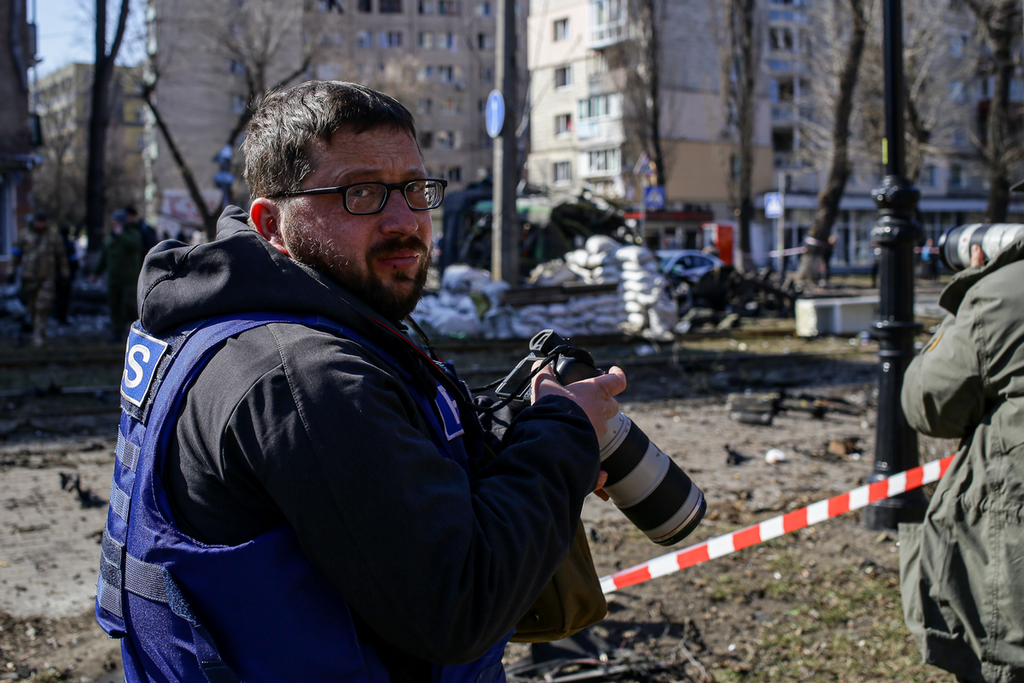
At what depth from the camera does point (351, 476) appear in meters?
1.21

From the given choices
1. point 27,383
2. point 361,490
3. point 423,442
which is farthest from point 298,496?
point 27,383

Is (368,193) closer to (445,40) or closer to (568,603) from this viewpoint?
(568,603)

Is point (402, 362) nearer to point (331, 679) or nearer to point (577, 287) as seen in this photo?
point (331, 679)

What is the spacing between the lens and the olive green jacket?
92.7 inches

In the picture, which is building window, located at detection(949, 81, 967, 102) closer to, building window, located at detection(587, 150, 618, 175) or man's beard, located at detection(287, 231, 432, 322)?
building window, located at detection(587, 150, 618, 175)

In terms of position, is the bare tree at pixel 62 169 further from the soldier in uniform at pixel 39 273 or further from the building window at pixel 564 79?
the soldier in uniform at pixel 39 273

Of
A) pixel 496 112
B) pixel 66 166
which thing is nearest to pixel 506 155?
pixel 496 112

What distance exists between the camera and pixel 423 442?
130 centimetres

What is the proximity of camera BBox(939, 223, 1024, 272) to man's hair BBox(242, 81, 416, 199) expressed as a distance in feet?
6.60

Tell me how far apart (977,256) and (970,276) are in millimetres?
352

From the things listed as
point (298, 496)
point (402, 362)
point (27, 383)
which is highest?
point (402, 362)

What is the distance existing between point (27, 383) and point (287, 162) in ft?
31.7

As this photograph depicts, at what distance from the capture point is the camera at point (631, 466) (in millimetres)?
1734

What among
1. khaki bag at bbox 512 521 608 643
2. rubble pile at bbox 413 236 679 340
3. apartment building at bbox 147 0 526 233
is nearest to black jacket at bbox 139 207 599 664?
khaki bag at bbox 512 521 608 643
